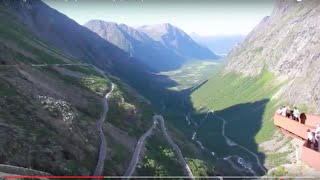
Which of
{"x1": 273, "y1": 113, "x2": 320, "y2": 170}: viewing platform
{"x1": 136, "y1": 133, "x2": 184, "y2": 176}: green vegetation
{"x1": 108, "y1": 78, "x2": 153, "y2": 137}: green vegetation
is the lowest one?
{"x1": 136, "y1": 133, "x2": 184, "y2": 176}: green vegetation

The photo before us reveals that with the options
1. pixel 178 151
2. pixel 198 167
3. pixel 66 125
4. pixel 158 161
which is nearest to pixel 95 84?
pixel 178 151

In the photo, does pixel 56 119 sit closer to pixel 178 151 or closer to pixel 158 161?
pixel 158 161

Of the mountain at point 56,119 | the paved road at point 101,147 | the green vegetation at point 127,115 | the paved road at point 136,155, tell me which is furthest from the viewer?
the green vegetation at point 127,115

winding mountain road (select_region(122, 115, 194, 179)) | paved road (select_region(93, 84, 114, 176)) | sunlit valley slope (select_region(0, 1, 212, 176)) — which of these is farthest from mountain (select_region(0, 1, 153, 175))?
winding mountain road (select_region(122, 115, 194, 179))

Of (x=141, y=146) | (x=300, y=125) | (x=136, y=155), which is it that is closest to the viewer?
(x=300, y=125)

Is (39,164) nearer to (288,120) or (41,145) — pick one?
(41,145)

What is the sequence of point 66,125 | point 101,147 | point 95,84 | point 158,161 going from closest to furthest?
point 66,125 → point 101,147 → point 158,161 → point 95,84

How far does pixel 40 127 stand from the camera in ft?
316

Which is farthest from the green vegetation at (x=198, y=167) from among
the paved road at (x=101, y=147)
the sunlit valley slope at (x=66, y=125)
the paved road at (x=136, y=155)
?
the paved road at (x=101, y=147)

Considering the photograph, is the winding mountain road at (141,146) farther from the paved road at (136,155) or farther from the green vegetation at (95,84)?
the green vegetation at (95,84)

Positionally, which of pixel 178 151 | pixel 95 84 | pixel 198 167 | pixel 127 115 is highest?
pixel 95 84

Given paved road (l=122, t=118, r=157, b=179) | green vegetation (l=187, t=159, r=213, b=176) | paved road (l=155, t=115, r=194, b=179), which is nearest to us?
paved road (l=122, t=118, r=157, b=179)

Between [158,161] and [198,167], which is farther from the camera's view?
[198,167]

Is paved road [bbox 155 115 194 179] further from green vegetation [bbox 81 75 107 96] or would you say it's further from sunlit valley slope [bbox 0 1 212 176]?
green vegetation [bbox 81 75 107 96]
